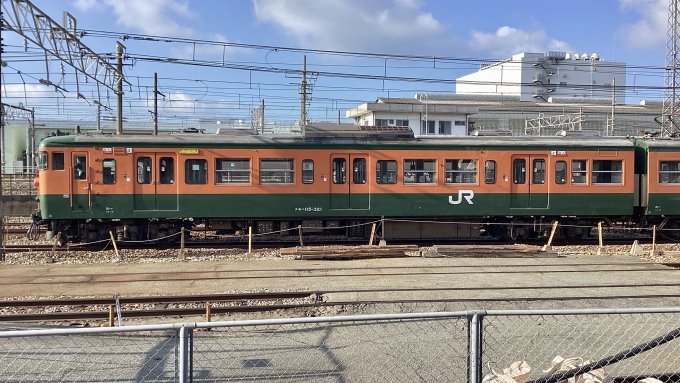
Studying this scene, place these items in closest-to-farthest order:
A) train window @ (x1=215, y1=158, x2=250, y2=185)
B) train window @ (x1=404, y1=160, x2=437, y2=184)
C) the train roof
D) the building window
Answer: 1. the train roof
2. train window @ (x1=215, y1=158, x2=250, y2=185)
3. train window @ (x1=404, y1=160, x2=437, y2=184)
4. the building window

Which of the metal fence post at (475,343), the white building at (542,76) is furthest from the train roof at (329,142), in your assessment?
the white building at (542,76)

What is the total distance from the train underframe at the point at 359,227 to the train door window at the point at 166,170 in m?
1.34

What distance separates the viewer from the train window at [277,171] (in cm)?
1627

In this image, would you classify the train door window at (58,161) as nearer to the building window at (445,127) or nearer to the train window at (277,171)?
the train window at (277,171)

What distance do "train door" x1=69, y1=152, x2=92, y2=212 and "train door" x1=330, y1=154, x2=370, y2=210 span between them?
710cm

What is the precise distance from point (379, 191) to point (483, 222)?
3701mm

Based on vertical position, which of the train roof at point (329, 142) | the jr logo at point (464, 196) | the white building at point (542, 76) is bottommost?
the jr logo at point (464, 196)

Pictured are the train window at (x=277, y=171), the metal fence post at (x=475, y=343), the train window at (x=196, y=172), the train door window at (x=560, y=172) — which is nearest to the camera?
the metal fence post at (x=475, y=343)

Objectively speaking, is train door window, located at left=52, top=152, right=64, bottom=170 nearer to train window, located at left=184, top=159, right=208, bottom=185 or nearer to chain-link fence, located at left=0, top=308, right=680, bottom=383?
train window, located at left=184, top=159, right=208, bottom=185

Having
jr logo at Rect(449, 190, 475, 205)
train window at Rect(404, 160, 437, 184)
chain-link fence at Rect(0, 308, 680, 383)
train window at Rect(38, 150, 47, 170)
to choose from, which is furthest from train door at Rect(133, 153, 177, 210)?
chain-link fence at Rect(0, 308, 680, 383)

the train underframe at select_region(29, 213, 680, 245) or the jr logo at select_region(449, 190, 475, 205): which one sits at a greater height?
the jr logo at select_region(449, 190, 475, 205)

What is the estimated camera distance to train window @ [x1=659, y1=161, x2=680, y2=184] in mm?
17344

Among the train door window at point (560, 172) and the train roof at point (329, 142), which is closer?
the train roof at point (329, 142)

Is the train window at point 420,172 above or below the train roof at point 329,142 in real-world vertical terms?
below
